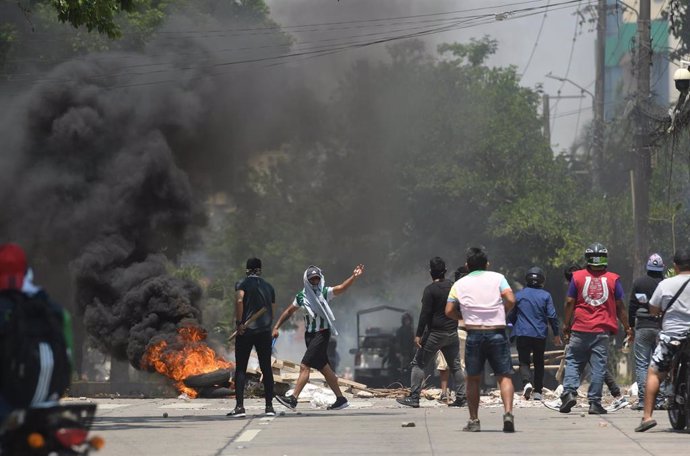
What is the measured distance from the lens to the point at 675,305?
12.6 metres

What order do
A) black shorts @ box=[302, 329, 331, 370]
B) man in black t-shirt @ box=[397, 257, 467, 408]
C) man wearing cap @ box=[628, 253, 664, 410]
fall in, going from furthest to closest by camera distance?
man in black t-shirt @ box=[397, 257, 467, 408] → black shorts @ box=[302, 329, 331, 370] → man wearing cap @ box=[628, 253, 664, 410]

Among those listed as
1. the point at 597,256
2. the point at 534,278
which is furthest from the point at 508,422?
the point at 534,278

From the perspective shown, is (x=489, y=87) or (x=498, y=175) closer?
(x=498, y=175)

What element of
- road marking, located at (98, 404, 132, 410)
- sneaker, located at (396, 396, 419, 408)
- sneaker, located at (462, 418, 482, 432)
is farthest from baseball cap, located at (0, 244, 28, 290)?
road marking, located at (98, 404, 132, 410)

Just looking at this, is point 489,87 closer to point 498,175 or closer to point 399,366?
point 498,175

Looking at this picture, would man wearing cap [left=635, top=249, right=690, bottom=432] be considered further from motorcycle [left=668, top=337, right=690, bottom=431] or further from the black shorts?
the black shorts

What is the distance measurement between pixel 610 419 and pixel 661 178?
31933 mm

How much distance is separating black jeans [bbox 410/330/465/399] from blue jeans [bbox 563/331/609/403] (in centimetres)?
253

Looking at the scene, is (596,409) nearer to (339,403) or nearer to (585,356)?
(585,356)

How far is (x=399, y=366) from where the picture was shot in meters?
34.0

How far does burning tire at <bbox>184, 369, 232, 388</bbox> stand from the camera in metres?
22.6

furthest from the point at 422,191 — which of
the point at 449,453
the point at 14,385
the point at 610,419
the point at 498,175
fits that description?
the point at 14,385

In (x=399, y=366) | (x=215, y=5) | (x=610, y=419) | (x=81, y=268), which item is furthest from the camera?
(x=215, y=5)

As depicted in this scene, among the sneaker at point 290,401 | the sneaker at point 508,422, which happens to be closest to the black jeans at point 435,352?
the sneaker at point 290,401
